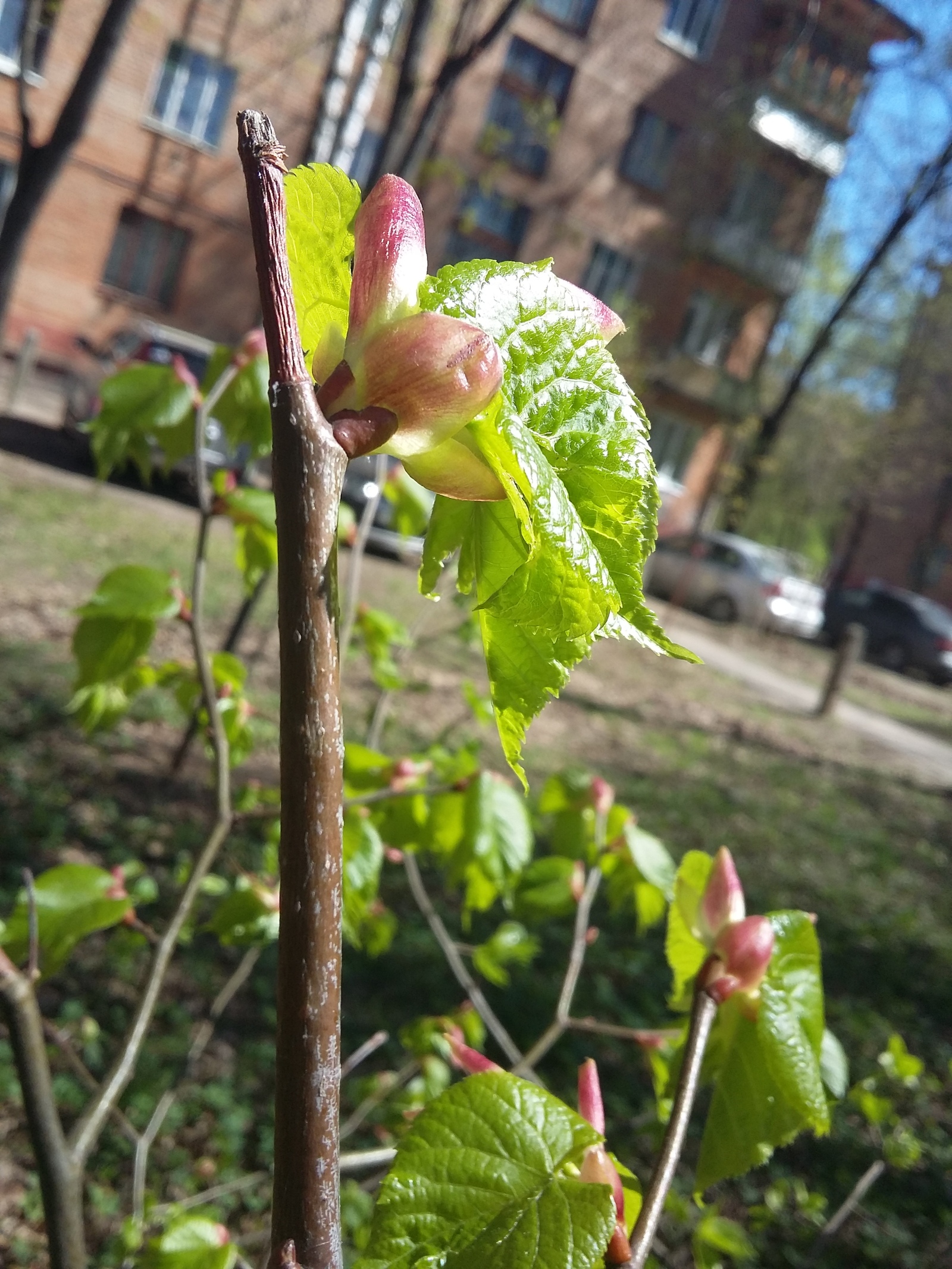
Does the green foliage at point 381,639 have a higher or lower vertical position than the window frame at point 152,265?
lower

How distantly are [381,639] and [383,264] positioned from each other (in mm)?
2325

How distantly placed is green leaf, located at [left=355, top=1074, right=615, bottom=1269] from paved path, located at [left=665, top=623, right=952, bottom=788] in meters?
9.72

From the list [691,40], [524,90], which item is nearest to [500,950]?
[524,90]

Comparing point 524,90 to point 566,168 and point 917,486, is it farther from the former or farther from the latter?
point 917,486

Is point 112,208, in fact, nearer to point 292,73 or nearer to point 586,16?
point 292,73

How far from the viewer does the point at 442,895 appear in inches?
173

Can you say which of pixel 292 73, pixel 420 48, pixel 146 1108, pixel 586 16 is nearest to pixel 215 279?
pixel 292 73

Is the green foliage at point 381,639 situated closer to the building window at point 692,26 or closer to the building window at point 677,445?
the building window at point 677,445

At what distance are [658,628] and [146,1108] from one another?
8.90 ft

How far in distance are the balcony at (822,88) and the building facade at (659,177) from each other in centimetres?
14

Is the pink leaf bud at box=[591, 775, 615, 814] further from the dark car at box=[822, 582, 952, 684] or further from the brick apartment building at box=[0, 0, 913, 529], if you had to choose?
the dark car at box=[822, 582, 952, 684]

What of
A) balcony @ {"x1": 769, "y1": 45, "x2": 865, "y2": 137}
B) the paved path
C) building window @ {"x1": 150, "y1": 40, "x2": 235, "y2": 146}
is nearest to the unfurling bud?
the paved path

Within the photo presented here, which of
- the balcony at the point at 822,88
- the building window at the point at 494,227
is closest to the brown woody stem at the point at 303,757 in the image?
the balcony at the point at 822,88

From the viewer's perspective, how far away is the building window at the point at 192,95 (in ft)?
59.8
